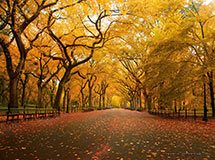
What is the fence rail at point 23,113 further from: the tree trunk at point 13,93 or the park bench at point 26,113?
the tree trunk at point 13,93

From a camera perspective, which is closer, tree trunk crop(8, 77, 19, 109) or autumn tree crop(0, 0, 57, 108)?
autumn tree crop(0, 0, 57, 108)

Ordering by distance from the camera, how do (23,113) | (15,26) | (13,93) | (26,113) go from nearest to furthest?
1. (15,26)
2. (23,113)
3. (13,93)
4. (26,113)

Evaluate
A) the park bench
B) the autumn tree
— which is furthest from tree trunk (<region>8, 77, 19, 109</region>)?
the park bench

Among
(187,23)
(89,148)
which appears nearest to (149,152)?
(89,148)

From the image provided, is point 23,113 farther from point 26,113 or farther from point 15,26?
point 15,26

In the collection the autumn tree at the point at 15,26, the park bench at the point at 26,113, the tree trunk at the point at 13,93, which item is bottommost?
the park bench at the point at 26,113

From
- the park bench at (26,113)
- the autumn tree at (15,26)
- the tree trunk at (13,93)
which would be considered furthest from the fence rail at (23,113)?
the autumn tree at (15,26)

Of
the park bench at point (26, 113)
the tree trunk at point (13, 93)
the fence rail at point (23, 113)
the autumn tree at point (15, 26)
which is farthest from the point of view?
the tree trunk at point (13, 93)

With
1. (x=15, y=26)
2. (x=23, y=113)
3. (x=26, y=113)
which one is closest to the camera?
(x=15, y=26)

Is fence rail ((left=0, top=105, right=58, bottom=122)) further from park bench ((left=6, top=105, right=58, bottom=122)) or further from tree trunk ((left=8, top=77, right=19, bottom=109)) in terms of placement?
tree trunk ((left=8, top=77, right=19, bottom=109))

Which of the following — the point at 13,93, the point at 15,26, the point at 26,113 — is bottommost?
the point at 26,113

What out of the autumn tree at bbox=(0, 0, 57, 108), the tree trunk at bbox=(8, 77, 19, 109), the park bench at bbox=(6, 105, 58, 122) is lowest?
the park bench at bbox=(6, 105, 58, 122)

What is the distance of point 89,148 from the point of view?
297 inches

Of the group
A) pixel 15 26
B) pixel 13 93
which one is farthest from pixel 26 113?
pixel 15 26
